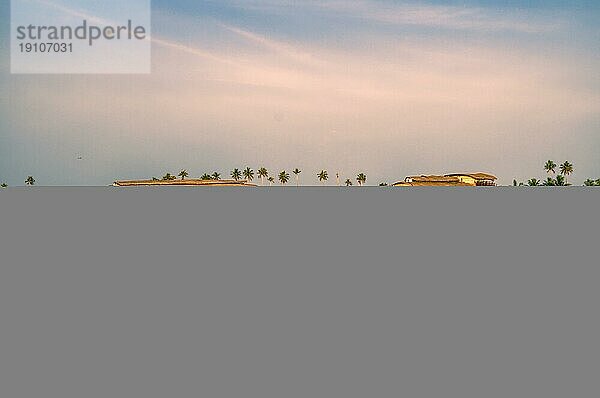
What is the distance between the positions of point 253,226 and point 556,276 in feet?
6.09

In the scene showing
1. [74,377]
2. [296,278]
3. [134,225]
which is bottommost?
[74,377]

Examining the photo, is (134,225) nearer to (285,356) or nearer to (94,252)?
(94,252)

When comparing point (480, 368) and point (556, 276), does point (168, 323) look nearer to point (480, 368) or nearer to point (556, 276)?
point (480, 368)

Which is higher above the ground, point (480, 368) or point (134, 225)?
point (134, 225)

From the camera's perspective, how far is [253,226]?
13.1 feet

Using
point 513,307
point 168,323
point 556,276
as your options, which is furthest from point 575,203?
point 168,323

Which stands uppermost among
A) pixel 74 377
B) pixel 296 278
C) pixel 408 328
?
pixel 296 278

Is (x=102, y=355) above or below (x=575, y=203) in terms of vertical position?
below

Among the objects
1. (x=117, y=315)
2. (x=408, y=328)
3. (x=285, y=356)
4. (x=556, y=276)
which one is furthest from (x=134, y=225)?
(x=556, y=276)

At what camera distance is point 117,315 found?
4.05 m

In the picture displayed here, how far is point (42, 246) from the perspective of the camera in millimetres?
4012

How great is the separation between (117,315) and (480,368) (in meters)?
2.28

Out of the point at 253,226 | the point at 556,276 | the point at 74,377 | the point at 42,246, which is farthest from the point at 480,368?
the point at 42,246

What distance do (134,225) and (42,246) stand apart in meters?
0.59
